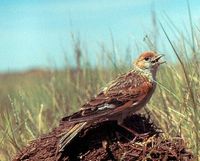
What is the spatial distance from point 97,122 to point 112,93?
37 cm

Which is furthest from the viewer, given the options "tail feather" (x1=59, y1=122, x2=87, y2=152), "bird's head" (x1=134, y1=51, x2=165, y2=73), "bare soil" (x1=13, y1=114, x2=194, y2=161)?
"bird's head" (x1=134, y1=51, x2=165, y2=73)

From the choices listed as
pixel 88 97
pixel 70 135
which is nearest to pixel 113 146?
pixel 70 135

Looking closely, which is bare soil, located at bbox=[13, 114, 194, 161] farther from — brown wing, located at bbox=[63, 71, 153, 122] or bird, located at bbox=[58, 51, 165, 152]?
brown wing, located at bbox=[63, 71, 153, 122]

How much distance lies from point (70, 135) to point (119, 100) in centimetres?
65

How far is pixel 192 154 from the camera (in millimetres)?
6457

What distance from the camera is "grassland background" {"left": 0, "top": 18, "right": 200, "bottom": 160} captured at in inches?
304

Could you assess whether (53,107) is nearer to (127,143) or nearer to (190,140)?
(190,140)

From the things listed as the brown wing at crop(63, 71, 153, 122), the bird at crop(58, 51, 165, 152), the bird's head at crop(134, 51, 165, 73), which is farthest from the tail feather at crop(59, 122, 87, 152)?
the bird's head at crop(134, 51, 165, 73)

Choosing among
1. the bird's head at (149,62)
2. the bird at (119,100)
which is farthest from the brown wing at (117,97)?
the bird's head at (149,62)

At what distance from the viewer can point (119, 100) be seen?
21.2 feet

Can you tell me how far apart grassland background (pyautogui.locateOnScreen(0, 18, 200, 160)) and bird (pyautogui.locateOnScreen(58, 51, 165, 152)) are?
24 centimetres

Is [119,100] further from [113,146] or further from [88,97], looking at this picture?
[88,97]

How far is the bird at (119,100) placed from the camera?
628 cm

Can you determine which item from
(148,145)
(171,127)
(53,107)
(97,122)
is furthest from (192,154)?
(53,107)
